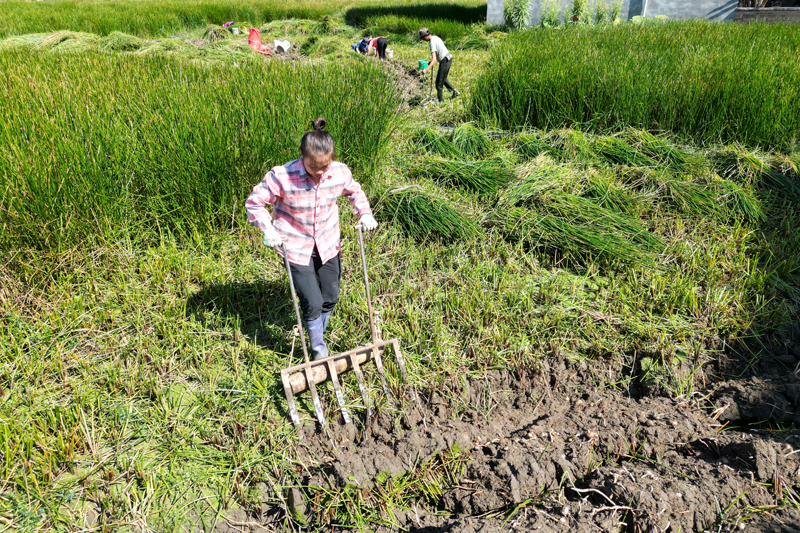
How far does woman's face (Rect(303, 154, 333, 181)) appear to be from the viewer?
2105mm

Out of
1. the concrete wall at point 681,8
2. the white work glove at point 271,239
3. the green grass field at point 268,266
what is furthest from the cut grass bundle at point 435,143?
the concrete wall at point 681,8

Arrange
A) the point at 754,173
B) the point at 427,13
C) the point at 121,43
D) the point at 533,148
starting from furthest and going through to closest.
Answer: the point at 427,13 → the point at 121,43 → the point at 533,148 → the point at 754,173

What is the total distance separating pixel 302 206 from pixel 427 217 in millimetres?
1420

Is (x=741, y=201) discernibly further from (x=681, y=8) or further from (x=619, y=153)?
(x=681, y=8)

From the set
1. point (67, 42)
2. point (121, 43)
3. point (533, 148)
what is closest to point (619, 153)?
point (533, 148)

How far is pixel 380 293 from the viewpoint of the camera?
313 centimetres

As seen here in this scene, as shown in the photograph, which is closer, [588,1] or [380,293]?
[380,293]

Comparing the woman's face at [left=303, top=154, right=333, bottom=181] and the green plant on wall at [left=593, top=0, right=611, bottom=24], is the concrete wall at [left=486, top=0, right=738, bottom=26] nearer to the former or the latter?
the green plant on wall at [left=593, top=0, right=611, bottom=24]

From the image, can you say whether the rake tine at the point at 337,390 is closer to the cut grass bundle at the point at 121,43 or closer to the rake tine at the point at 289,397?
the rake tine at the point at 289,397

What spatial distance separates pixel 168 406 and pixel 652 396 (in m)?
2.44

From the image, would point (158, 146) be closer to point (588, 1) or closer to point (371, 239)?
point (371, 239)

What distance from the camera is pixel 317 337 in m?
2.55

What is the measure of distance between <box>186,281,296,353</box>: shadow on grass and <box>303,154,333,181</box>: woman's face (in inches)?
41.3

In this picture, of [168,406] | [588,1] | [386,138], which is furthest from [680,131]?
[588,1]
